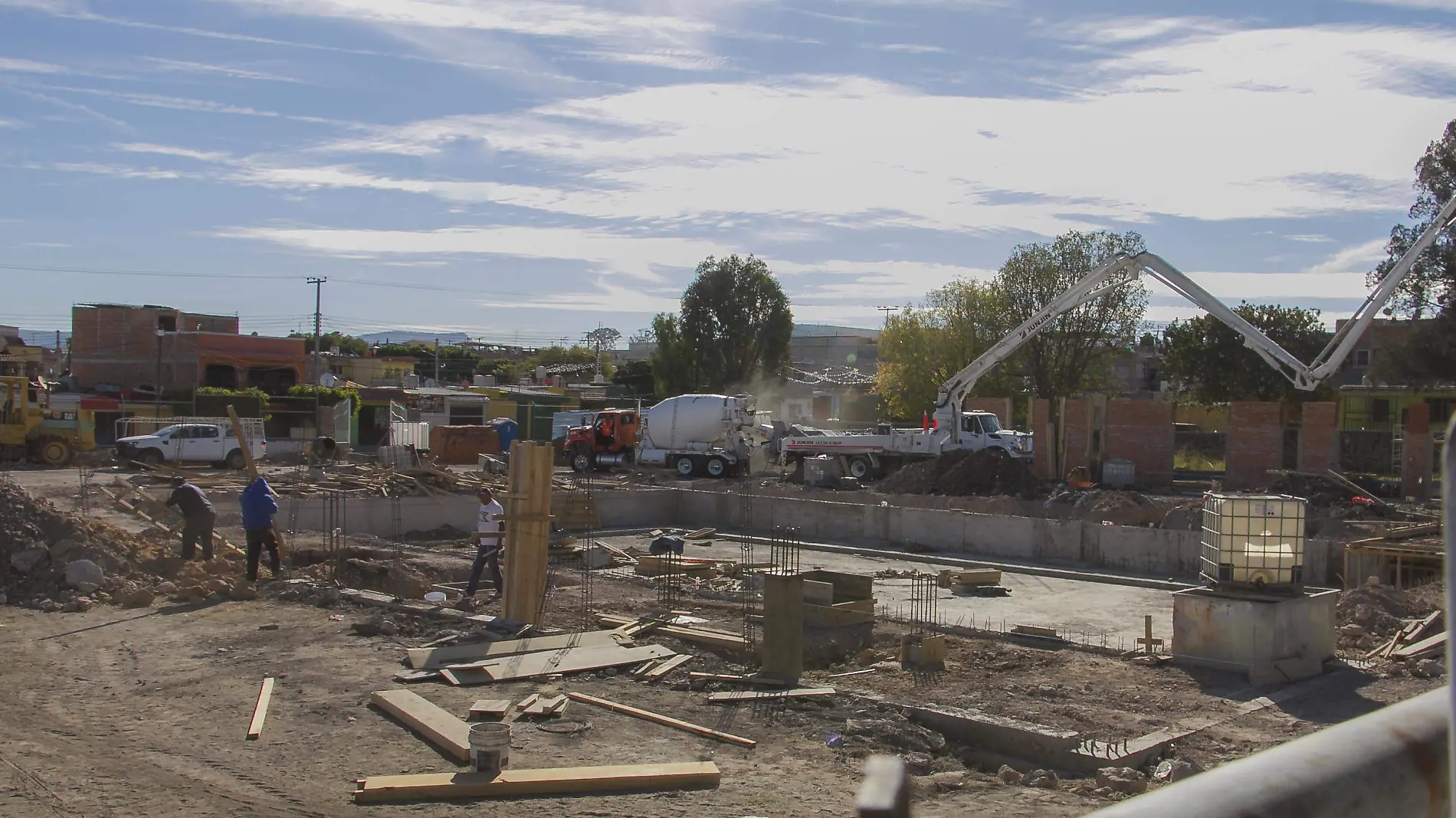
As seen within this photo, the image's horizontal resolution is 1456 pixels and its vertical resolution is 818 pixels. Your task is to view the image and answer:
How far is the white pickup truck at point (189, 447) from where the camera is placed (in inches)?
1373

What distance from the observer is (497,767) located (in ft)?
25.3

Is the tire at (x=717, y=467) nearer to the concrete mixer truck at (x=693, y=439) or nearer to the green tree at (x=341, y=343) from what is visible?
the concrete mixer truck at (x=693, y=439)

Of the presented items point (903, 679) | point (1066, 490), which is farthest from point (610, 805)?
point (1066, 490)

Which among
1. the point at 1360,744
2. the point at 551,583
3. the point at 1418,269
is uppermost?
the point at 1418,269

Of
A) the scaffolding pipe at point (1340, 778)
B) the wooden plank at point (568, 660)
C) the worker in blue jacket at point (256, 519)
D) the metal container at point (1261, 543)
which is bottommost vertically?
the wooden plank at point (568, 660)

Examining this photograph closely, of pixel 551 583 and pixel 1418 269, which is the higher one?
pixel 1418 269

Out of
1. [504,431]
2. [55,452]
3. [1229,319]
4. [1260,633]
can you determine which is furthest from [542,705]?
[504,431]

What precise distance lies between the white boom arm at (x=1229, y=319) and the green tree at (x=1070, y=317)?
14.1m

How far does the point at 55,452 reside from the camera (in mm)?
35625

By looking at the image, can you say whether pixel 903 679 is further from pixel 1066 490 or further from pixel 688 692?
pixel 1066 490

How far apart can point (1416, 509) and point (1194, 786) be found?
1225 inches

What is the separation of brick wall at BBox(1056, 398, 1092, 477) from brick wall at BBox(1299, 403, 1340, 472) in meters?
6.21

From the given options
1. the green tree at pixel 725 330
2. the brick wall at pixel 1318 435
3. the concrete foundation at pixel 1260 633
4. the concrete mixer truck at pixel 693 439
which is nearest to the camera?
the concrete foundation at pixel 1260 633

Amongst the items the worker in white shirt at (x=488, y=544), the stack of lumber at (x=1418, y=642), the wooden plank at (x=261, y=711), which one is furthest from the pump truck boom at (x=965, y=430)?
the wooden plank at (x=261, y=711)
